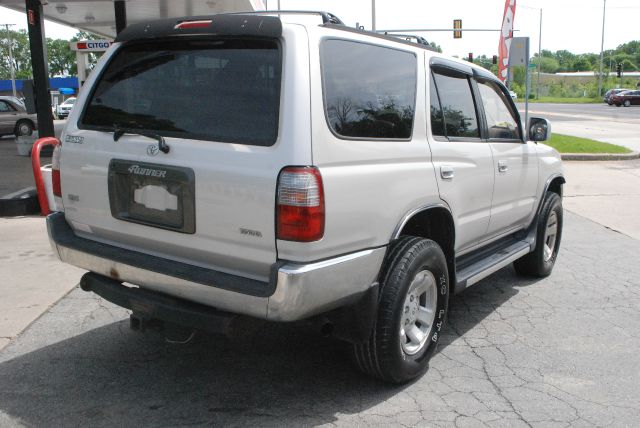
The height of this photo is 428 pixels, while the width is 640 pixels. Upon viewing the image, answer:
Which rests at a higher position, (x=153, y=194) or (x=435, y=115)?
(x=435, y=115)

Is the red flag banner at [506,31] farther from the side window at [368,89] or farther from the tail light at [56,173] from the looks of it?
the tail light at [56,173]

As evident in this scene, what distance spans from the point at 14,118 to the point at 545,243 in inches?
847

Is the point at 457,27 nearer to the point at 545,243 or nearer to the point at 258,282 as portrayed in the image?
the point at 545,243

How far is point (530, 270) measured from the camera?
234 inches

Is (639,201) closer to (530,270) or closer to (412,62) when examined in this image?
(530,270)

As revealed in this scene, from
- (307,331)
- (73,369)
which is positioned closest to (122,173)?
(73,369)

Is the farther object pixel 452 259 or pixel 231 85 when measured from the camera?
pixel 452 259

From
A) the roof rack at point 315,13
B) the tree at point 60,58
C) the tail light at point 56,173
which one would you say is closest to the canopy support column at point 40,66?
the tail light at point 56,173

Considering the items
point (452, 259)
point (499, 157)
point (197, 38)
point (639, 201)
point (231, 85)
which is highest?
point (197, 38)

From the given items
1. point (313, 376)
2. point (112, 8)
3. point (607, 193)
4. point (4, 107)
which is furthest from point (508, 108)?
point (4, 107)

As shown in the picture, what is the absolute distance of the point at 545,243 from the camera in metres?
5.89

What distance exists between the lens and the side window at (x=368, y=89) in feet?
10.4

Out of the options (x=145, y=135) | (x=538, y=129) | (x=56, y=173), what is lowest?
(x=56, y=173)

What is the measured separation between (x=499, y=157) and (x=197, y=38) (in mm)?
2509
